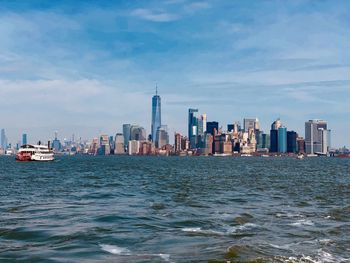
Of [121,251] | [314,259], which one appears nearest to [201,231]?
[121,251]

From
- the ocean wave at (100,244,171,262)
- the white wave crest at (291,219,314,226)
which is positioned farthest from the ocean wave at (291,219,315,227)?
the ocean wave at (100,244,171,262)

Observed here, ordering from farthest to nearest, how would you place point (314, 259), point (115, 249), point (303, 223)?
point (303, 223), point (115, 249), point (314, 259)

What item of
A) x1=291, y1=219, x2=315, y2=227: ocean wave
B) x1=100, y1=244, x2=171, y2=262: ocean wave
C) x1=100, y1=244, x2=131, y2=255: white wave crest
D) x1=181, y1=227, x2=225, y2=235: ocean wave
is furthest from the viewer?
x1=291, y1=219, x2=315, y2=227: ocean wave

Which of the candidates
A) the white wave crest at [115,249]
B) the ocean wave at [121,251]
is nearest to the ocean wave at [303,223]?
the ocean wave at [121,251]

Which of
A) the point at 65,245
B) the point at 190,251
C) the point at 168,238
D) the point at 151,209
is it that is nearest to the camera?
the point at 190,251

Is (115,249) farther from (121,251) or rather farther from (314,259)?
(314,259)

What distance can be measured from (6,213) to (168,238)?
1883 cm

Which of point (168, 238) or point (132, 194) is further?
point (132, 194)

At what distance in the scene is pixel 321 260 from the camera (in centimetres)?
2567

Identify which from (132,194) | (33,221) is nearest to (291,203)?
(132,194)

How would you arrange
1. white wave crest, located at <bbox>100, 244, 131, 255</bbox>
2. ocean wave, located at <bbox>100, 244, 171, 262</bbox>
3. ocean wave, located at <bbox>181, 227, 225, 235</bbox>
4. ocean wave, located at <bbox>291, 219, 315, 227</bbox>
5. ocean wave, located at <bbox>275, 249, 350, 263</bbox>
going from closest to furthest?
ocean wave, located at <bbox>275, 249, 350, 263</bbox> → ocean wave, located at <bbox>100, 244, 171, 262</bbox> → white wave crest, located at <bbox>100, 244, 131, 255</bbox> → ocean wave, located at <bbox>181, 227, 225, 235</bbox> → ocean wave, located at <bbox>291, 219, 315, 227</bbox>

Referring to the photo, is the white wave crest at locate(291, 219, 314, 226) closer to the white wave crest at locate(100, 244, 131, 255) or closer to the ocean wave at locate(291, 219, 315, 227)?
the ocean wave at locate(291, 219, 315, 227)

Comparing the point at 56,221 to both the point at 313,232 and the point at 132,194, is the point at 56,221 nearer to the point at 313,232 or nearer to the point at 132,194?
the point at 313,232

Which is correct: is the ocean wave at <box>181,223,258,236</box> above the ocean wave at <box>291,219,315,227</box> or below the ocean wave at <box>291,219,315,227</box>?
above
